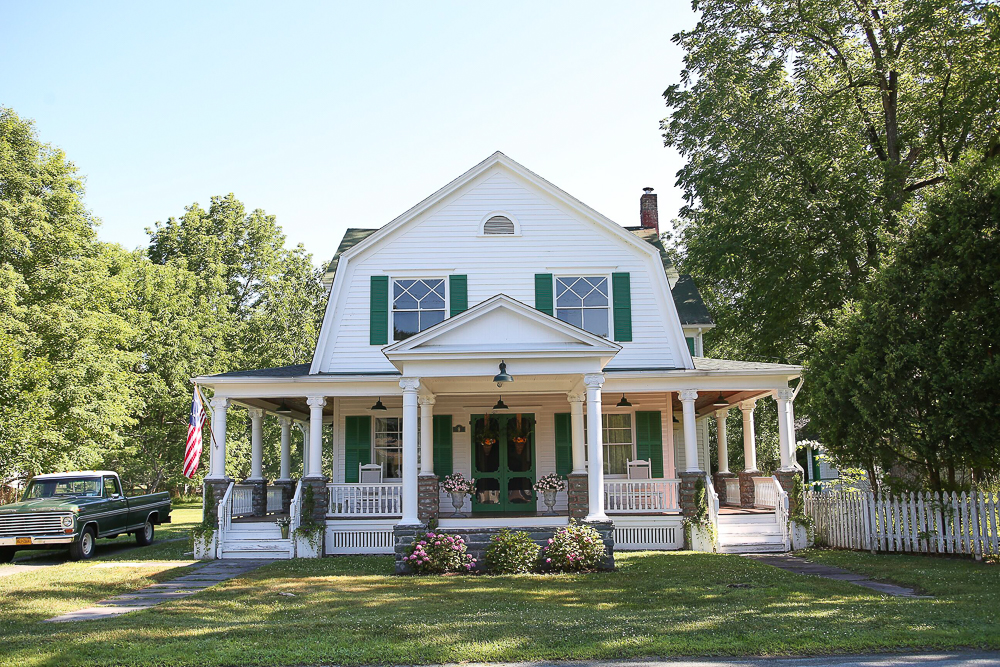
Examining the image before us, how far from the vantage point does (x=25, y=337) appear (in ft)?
70.2

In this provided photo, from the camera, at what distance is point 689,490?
1573cm

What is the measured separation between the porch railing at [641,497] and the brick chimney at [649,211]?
9.91 m

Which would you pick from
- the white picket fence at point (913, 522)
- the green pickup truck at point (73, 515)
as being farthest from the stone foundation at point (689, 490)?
the green pickup truck at point (73, 515)

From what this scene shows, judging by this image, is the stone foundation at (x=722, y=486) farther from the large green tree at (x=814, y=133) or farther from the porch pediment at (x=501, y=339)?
the porch pediment at (x=501, y=339)

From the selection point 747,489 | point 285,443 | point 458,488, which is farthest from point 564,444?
point 285,443

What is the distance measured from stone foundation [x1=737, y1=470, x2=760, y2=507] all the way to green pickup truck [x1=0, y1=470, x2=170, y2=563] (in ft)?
46.3

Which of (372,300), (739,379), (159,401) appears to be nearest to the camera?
(739,379)

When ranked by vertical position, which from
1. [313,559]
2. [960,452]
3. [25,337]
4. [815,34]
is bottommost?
[313,559]

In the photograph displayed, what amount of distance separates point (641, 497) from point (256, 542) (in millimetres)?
7908

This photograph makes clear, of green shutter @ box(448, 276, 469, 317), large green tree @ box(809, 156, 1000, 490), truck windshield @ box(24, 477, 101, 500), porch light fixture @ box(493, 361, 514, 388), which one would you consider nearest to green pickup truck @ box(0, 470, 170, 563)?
truck windshield @ box(24, 477, 101, 500)

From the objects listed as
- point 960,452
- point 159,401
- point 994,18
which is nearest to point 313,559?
point 960,452

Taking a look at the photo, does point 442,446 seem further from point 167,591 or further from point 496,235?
point 167,591

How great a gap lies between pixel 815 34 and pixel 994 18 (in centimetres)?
507

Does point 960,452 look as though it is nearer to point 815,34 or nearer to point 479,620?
point 479,620
